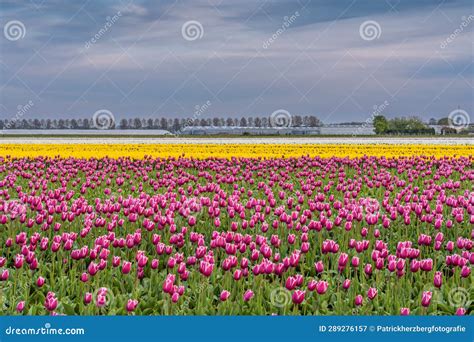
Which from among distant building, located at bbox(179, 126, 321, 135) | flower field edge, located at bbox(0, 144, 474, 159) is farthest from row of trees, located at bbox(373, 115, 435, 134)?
flower field edge, located at bbox(0, 144, 474, 159)

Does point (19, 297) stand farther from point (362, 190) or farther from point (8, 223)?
point (362, 190)

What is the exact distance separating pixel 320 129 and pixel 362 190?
90906mm

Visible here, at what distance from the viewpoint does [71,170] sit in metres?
16.2

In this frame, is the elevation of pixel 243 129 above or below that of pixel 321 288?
above

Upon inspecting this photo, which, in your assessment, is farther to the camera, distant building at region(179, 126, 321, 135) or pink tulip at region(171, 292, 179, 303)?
distant building at region(179, 126, 321, 135)

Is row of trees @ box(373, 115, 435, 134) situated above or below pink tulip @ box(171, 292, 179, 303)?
above

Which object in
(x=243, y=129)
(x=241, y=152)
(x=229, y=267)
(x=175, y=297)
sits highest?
(x=243, y=129)

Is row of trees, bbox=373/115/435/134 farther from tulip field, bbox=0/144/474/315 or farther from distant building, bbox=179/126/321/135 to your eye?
tulip field, bbox=0/144/474/315

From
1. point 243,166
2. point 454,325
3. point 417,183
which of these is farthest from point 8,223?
point 243,166

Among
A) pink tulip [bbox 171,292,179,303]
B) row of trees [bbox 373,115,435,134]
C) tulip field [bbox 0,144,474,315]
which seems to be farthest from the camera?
row of trees [bbox 373,115,435,134]

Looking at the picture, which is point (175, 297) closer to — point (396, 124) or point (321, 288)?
point (321, 288)

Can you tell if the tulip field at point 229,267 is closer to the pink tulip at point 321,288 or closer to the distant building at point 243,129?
the pink tulip at point 321,288

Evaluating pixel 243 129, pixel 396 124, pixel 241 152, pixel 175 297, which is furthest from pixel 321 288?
pixel 396 124

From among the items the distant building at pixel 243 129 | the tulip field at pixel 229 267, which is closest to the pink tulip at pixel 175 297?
the tulip field at pixel 229 267
